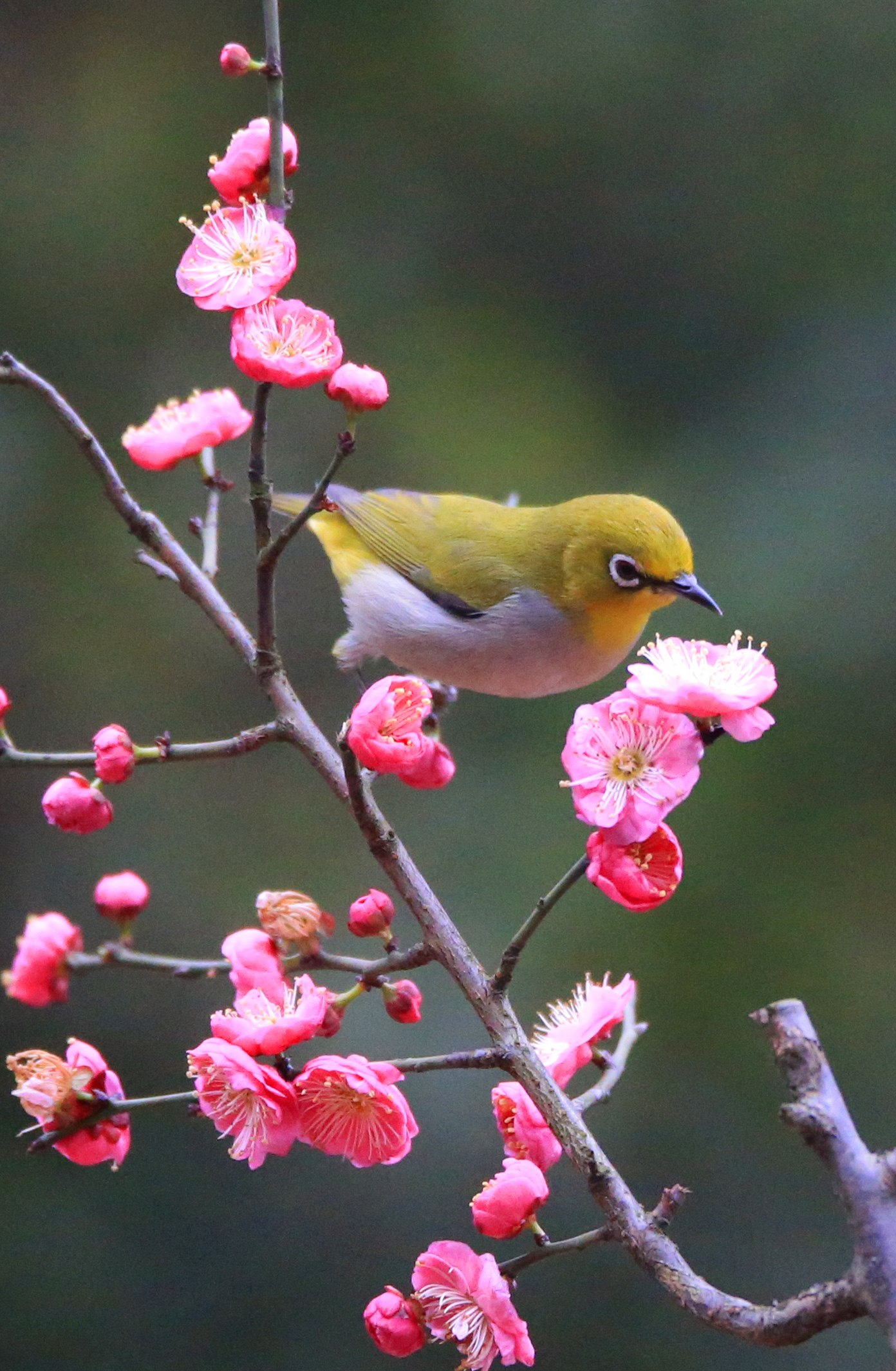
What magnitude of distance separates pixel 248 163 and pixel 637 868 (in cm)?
60

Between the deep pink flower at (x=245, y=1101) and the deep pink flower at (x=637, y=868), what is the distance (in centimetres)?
24

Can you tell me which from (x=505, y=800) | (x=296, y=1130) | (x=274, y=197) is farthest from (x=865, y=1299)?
(x=505, y=800)

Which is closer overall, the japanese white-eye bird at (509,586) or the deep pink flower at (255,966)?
the deep pink flower at (255,966)

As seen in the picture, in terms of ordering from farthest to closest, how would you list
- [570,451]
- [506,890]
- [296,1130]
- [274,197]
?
[570,451]
[506,890]
[274,197]
[296,1130]

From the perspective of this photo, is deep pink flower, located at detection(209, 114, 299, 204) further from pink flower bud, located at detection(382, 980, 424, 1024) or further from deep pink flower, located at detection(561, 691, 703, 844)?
pink flower bud, located at detection(382, 980, 424, 1024)

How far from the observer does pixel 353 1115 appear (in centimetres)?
86

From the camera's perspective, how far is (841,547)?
2680 mm

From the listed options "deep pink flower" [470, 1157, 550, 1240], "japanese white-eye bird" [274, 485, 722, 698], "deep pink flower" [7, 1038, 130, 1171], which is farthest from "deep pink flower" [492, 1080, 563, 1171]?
"japanese white-eye bird" [274, 485, 722, 698]

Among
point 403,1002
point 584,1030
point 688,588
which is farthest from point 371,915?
point 688,588

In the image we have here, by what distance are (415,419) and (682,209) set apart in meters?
0.85

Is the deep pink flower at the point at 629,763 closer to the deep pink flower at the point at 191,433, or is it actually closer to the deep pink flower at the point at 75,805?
the deep pink flower at the point at 75,805

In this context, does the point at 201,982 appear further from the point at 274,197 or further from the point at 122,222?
the point at 274,197

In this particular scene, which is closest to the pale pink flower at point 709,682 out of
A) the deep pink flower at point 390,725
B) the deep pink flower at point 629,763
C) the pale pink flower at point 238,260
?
the deep pink flower at point 629,763

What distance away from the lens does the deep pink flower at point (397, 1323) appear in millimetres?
829
